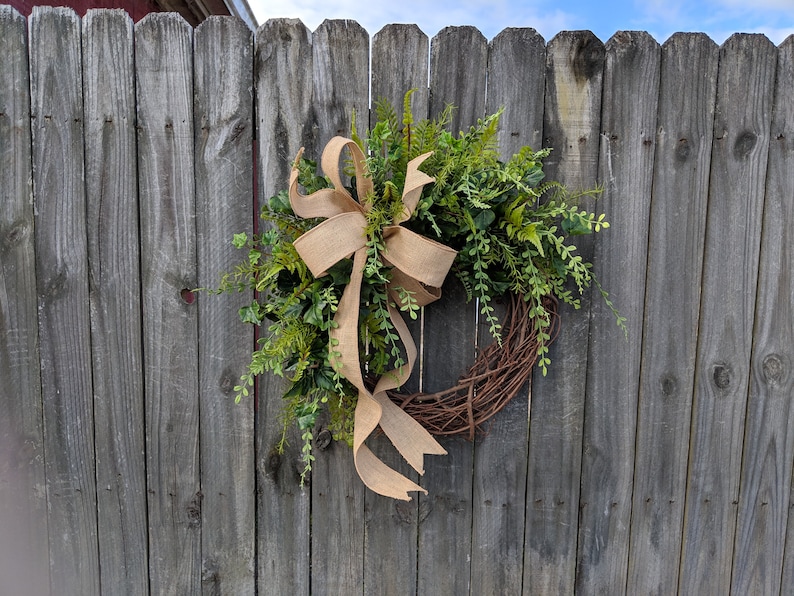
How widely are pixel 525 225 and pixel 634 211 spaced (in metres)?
0.48

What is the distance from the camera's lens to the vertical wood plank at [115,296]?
1.75 metres

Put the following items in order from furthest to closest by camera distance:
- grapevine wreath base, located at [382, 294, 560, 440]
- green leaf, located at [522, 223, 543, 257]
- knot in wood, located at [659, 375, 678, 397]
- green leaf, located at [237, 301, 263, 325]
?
knot in wood, located at [659, 375, 678, 397], grapevine wreath base, located at [382, 294, 560, 440], green leaf, located at [237, 301, 263, 325], green leaf, located at [522, 223, 543, 257]

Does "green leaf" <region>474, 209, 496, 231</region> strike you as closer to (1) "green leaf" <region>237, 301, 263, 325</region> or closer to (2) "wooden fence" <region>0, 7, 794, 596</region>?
(2) "wooden fence" <region>0, 7, 794, 596</region>

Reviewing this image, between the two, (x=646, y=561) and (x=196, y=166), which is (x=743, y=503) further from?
(x=196, y=166)

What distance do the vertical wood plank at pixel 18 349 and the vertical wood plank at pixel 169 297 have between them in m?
0.36

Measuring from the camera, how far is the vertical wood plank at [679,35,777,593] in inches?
69.1

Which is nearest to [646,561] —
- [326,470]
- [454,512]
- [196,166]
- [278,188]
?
[454,512]

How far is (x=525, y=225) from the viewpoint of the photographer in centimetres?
153

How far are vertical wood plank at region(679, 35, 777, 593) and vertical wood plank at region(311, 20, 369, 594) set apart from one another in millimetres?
1099

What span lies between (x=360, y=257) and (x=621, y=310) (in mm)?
868

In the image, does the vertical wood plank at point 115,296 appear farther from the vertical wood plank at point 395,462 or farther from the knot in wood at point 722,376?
the knot in wood at point 722,376

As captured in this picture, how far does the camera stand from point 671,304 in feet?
5.97

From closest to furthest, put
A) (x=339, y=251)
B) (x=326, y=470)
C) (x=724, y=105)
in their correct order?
(x=339, y=251), (x=724, y=105), (x=326, y=470)

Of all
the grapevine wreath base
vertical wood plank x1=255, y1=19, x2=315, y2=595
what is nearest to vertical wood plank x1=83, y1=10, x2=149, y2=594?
vertical wood plank x1=255, y1=19, x2=315, y2=595
